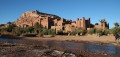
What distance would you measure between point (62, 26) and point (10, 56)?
114m

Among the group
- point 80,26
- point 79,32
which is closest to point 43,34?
point 79,32

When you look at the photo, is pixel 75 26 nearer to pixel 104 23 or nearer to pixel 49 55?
pixel 104 23

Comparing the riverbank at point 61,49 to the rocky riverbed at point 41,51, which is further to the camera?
the riverbank at point 61,49

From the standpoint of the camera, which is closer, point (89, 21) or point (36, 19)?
point (89, 21)

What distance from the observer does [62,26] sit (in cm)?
13250

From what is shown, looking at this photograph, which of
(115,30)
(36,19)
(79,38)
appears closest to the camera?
(115,30)

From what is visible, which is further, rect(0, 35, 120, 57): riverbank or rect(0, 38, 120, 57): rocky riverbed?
rect(0, 35, 120, 57): riverbank

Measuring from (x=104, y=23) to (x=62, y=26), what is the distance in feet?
76.5

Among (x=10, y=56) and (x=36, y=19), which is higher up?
(x=36, y=19)

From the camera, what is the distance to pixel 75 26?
13412 cm

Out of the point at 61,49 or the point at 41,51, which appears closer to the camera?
the point at 41,51

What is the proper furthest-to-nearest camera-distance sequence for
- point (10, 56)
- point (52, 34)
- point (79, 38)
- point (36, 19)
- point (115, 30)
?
point (36, 19) → point (52, 34) → point (79, 38) → point (115, 30) → point (10, 56)

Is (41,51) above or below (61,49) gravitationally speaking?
above

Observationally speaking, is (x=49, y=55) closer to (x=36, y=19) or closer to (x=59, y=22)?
(x=59, y=22)
